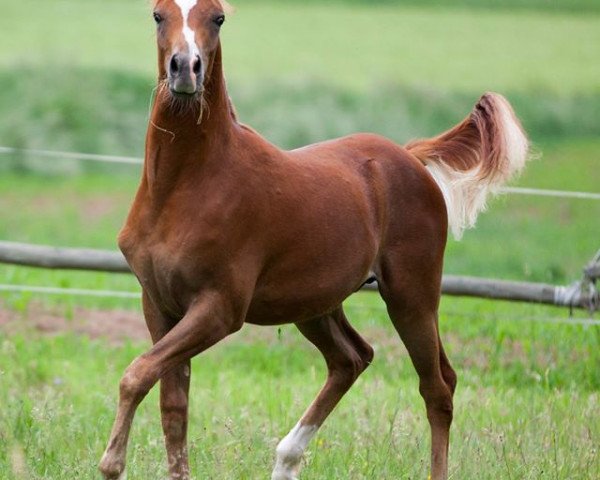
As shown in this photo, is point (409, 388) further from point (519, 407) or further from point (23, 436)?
point (23, 436)

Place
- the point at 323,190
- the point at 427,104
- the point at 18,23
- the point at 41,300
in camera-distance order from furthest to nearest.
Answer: the point at 18,23 → the point at 427,104 → the point at 41,300 → the point at 323,190

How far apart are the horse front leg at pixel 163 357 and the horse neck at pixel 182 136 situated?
498 mm

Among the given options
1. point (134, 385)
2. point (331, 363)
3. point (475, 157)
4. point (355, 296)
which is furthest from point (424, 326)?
point (355, 296)

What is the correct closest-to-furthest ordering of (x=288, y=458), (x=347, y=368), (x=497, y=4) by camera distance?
(x=288, y=458), (x=347, y=368), (x=497, y=4)

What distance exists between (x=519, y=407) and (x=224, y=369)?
2.30m

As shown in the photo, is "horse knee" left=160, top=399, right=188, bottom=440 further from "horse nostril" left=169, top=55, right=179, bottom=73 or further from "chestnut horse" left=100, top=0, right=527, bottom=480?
"horse nostril" left=169, top=55, right=179, bottom=73

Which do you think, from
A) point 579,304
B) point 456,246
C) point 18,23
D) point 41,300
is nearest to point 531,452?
point 579,304

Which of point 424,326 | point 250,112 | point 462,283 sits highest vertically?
point 424,326

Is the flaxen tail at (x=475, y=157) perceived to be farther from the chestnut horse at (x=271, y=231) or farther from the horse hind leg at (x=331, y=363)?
the horse hind leg at (x=331, y=363)

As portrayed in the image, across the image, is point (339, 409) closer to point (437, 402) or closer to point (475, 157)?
point (437, 402)

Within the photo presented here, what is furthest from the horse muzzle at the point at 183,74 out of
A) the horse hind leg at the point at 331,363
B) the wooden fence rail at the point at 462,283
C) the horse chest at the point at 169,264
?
the wooden fence rail at the point at 462,283

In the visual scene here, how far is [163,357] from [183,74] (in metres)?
1.04

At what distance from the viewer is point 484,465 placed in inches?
231

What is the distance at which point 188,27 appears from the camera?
185 inches
